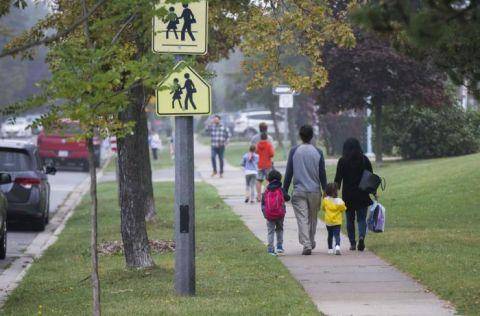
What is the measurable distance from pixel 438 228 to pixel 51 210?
38.0 feet

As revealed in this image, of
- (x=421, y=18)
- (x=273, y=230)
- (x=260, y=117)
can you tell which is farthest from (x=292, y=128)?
(x=421, y=18)

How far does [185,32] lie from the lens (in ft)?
34.4

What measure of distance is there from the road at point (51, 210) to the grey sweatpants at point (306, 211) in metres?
4.10

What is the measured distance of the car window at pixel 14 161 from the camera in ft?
64.2

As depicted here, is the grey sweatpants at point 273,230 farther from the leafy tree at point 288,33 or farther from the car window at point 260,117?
the car window at point 260,117

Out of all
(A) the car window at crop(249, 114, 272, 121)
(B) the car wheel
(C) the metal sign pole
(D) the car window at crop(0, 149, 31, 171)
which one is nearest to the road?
(B) the car wheel

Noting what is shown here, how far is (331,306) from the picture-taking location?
1020 centimetres

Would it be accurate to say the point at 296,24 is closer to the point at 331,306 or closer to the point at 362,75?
the point at 331,306

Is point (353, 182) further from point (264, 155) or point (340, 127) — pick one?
point (340, 127)

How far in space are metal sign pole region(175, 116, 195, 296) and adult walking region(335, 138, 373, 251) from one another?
168 inches

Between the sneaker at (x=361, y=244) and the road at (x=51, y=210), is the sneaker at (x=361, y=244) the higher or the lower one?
the higher one

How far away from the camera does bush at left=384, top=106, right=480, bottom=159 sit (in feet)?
107

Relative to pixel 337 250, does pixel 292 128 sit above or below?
above

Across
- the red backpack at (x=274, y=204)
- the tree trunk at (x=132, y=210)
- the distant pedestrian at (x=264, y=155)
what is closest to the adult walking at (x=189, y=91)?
the tree trunk at (x=132, y=210)
